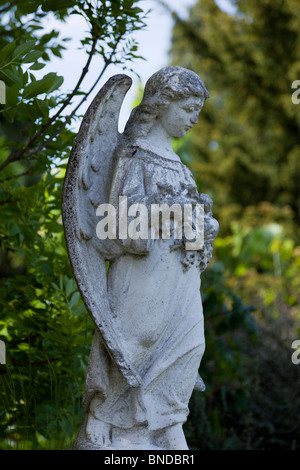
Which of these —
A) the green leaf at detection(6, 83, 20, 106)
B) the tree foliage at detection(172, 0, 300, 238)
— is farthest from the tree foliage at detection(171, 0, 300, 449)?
the green leaf at detection(6, 83, 20, 106)

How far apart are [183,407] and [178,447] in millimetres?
192

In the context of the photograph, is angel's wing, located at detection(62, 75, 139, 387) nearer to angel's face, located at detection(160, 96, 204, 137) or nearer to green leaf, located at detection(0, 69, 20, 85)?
angel's face, located at detection(160, 96, 204, 137)

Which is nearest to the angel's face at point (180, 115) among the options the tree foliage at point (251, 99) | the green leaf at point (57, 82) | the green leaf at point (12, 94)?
the green leaf at point (57, 82)

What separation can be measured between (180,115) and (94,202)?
0.63 meters

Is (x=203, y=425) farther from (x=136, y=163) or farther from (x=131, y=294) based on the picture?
(x=136, y=163)

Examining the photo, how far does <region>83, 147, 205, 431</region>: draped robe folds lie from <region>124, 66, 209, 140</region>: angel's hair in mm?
185

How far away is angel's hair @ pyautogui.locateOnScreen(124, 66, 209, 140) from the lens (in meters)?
3.26

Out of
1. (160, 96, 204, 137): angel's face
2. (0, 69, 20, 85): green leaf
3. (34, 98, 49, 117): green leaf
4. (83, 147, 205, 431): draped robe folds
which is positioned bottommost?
(83, 147, 205, 431): draped robe folds

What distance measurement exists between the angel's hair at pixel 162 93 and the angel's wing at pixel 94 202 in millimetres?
128

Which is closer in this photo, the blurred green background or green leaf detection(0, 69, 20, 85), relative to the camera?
green leaf detection(0, 69, 20, 85)

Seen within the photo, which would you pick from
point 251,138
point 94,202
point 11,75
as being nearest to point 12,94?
point 11,75

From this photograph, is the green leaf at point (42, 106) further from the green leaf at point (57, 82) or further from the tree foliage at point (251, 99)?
the tree foliage at point (251, 99)

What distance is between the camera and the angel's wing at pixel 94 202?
3103mm
